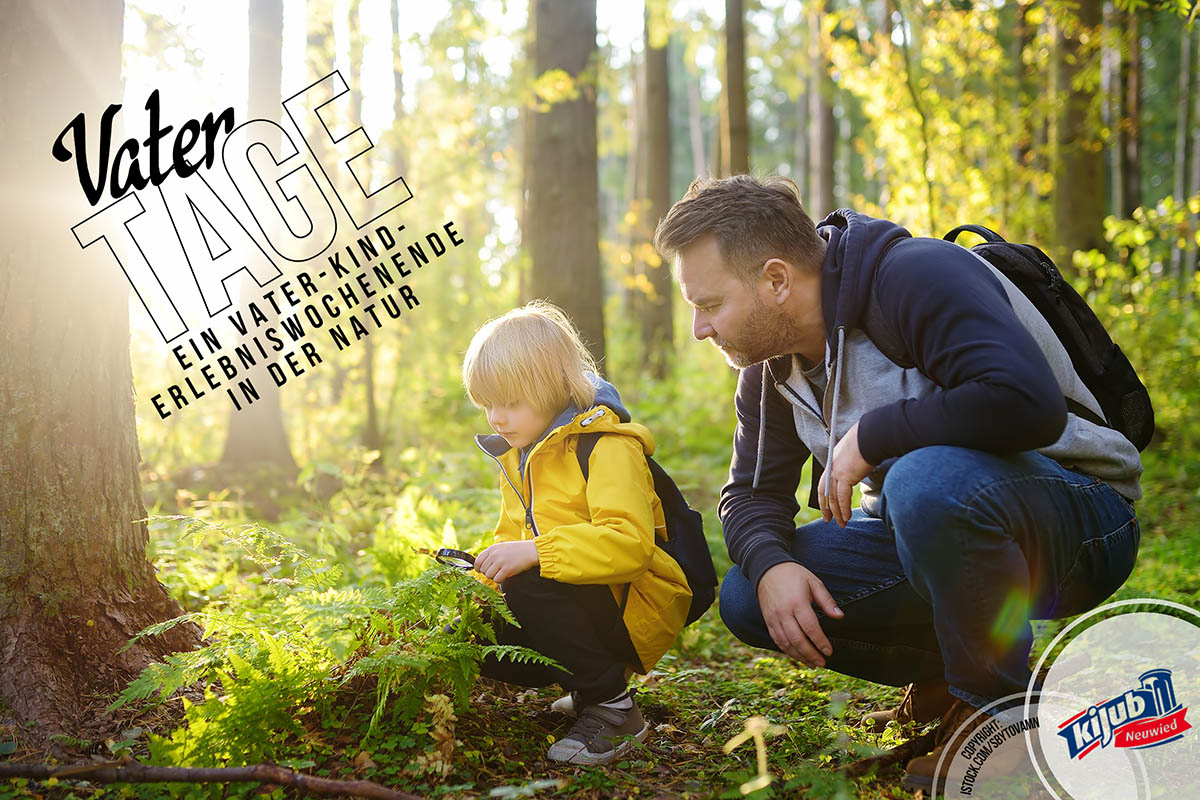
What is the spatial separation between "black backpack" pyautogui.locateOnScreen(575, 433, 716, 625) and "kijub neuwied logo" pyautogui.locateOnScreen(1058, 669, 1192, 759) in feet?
3.67

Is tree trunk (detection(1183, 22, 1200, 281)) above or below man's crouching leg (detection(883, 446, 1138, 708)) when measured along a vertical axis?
below

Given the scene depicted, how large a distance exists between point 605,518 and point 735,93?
32.3 feet

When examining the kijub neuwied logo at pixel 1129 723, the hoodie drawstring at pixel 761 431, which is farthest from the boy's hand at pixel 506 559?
the kijub neuwied logo at pixel 1129 723

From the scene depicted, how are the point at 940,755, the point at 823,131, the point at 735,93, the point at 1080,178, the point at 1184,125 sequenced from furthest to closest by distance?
the point at 823,131
the point at 1184,125
the point at 735,93
the point at 1080,178
the point at 940,755

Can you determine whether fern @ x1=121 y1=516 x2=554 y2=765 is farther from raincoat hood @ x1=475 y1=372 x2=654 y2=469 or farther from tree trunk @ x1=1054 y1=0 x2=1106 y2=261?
tree trunk @ x1=1054 y1=0 x2=1106 y2=261

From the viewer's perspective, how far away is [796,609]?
2643 millimetres

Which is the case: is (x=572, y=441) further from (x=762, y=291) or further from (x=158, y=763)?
(x=158, y=763)

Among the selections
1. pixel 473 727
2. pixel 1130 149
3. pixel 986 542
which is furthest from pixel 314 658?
pixel 1130 149

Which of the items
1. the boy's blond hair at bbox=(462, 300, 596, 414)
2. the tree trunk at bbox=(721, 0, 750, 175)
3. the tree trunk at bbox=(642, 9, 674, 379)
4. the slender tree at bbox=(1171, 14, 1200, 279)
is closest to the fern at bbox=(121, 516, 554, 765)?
the boy's blond hair at bbox=(462, 300, 596, 414)

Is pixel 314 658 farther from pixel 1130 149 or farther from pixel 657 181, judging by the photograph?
pixel 1130 149

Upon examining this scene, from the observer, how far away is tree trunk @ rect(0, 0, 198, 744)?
2.79m

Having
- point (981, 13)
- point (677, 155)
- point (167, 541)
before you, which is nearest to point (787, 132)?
point (677, 155)

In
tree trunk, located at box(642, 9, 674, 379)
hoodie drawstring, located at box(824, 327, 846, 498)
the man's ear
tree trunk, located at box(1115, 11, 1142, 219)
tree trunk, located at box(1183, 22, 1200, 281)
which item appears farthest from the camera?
tree trunk, located at box(1183, 22, 1200, 281)

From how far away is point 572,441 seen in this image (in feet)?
9.52
